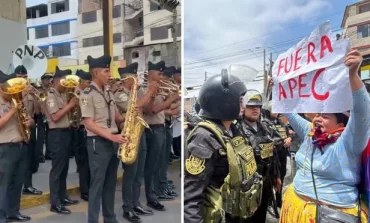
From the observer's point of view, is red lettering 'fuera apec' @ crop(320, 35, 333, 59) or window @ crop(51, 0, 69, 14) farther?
window @ crop(51, 0, 69, 14)

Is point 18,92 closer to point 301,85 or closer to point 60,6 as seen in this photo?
point 60,6

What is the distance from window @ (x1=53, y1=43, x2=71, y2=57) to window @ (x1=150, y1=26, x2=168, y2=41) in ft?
1.19

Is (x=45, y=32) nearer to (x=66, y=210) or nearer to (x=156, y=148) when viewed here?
(x=156, y=148)

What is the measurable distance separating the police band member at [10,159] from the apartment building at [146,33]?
56 cm

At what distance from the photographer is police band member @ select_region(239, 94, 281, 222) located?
84.6 inches

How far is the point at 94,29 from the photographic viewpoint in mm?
1693

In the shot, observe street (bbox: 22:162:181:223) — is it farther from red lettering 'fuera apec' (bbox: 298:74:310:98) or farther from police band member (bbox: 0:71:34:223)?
red lettering 'fuera apec' (bbox: 298:74:310:98)

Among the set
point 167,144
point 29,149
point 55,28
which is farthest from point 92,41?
point 29,149

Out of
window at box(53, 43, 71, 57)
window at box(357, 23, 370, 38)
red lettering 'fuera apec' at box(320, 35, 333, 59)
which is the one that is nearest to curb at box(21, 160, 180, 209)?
window at box(53, 43, 71, 57)

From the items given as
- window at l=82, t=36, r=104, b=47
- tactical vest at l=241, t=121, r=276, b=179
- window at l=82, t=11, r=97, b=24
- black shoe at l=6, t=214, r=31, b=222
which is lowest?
black shoe at l=6, t=214, r=31, b=222

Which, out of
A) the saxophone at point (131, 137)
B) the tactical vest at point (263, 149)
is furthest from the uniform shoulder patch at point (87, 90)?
the tactical vest at point (263, 149)

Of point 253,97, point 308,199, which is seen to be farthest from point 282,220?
point 253,97

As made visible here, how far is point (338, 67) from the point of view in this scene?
1424mm

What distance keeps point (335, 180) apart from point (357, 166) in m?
0.10
